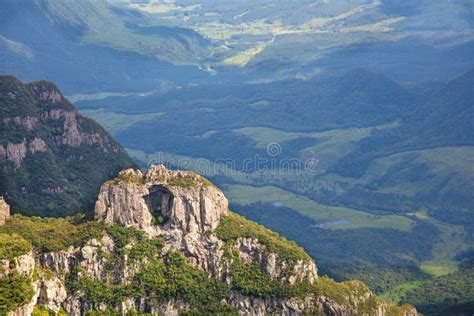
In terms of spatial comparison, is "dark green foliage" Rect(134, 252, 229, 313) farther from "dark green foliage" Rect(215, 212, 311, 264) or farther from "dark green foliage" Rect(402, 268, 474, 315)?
"dark green foliage" Rect(402, 268, 474, 315)

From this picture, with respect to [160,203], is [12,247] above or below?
below

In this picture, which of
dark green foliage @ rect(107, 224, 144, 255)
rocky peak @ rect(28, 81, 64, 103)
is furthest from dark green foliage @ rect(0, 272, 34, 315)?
rocky peak @ rect(28, 81, 64, 103)

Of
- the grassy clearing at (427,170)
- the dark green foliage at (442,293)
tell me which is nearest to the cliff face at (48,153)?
the dark green foliage at (442,293)

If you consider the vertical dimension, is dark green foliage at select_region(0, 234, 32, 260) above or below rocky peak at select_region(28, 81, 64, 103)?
below

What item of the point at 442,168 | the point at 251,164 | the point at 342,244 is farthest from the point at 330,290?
the point at 251,164

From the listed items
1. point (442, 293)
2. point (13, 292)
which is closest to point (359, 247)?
point (442, 293)

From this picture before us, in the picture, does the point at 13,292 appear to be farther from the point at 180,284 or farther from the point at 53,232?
the point at 180,284

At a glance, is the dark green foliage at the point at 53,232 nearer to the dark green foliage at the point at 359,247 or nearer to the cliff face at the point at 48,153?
the cliff face at the point at 48,153
